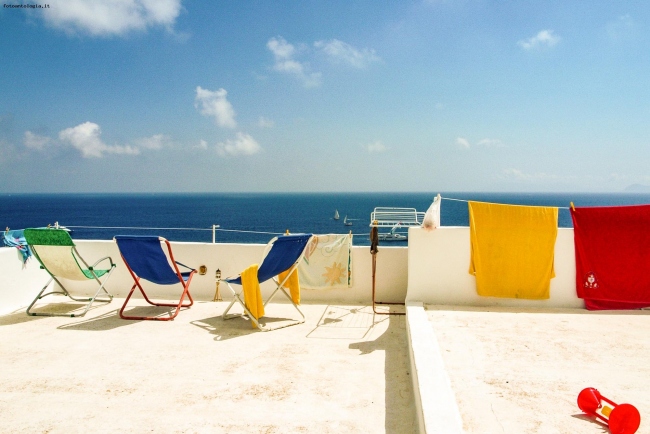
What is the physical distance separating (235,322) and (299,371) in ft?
4.84

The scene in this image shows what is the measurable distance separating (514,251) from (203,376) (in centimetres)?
332

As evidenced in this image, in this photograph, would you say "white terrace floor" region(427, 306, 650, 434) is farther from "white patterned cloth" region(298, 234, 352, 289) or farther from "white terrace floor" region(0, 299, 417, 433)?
"white patterned cloth" region(298, 234, 352, 289)

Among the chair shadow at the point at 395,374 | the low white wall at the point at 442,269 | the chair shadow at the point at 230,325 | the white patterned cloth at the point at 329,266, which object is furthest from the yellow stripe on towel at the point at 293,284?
the low white wall at the point at 442,269

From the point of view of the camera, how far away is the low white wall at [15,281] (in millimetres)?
4855

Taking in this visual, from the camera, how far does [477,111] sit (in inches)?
2913

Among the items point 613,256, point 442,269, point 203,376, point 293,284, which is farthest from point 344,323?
point 613,256

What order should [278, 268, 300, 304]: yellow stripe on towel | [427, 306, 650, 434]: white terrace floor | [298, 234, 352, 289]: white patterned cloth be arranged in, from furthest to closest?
[298, 234, 352, 289]: white patterned cloth → [278, 268, 300, 304]: yellow stripe on towel → [427, 306, 650, 434]: white terrace floor

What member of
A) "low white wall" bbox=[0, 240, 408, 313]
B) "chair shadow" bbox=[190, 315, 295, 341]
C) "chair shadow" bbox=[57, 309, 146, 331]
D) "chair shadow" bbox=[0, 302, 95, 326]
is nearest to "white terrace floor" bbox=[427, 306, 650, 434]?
"low white wall" bbox=[0, 240, 408, 313]

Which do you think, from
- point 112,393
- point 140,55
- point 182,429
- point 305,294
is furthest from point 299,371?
point 140,55

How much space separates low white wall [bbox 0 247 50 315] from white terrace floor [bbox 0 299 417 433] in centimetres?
42

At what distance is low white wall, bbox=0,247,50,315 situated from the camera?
4855 mm

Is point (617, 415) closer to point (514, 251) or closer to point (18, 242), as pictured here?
point (514, 251)

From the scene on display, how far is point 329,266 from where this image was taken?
5148 mm

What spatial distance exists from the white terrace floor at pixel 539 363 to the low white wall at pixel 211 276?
2.50ft
